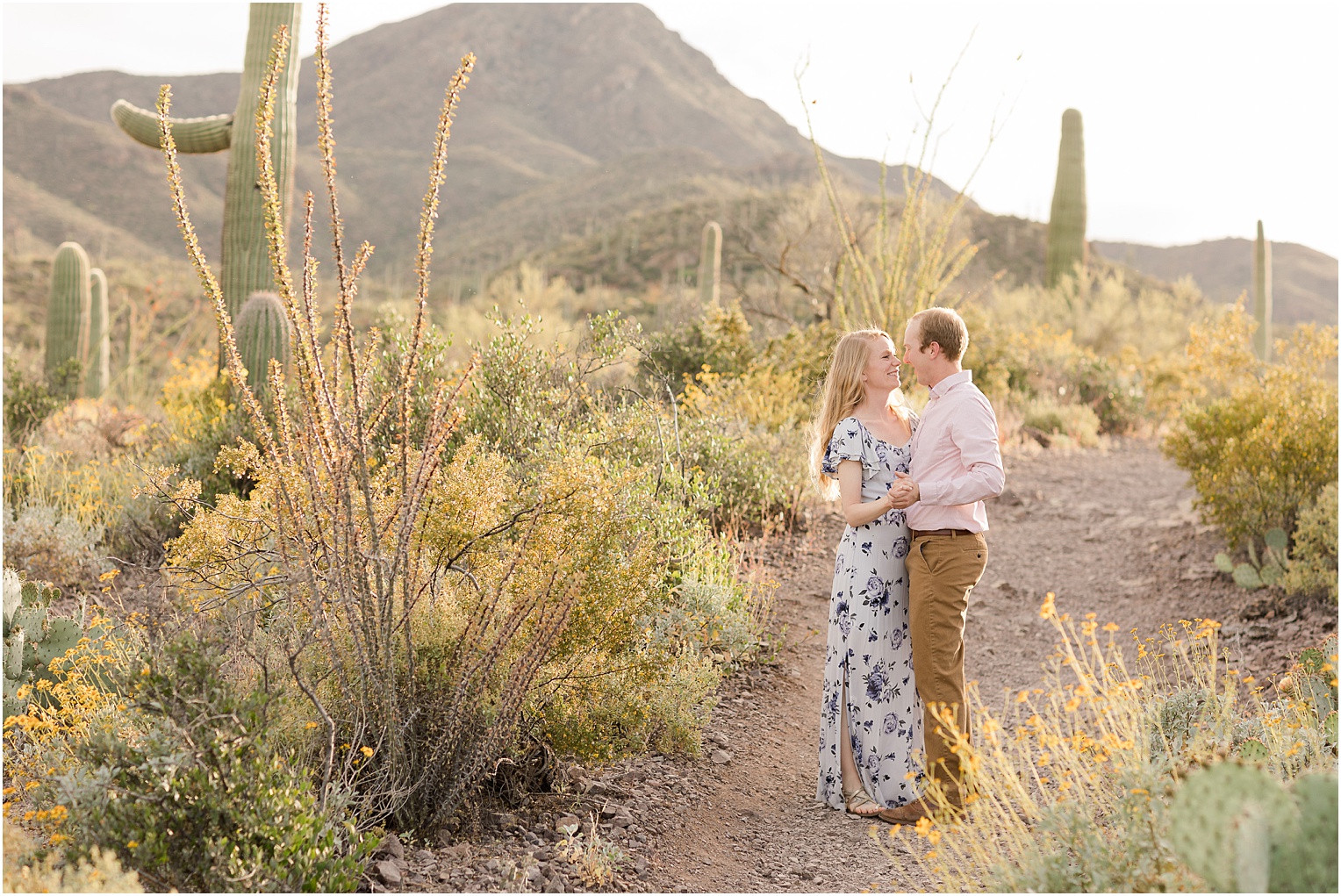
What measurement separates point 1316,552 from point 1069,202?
14.8 meters

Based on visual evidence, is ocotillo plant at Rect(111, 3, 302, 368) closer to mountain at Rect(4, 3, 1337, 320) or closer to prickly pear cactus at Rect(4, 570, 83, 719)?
prickly pear cactus at Rect(4, 570, 83, 719)

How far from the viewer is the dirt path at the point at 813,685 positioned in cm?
296

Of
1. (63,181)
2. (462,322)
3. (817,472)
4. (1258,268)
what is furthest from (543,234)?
(817,472)

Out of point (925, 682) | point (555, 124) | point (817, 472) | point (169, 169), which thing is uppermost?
point (555, 124)

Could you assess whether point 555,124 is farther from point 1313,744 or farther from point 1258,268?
point 1313,744

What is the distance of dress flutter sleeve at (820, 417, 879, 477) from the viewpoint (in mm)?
3453

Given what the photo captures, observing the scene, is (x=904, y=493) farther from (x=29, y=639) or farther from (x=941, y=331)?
(x=29, y=639)

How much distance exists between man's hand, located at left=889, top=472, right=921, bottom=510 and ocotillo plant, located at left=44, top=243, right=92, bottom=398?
10.8 metres

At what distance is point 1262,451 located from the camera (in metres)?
5.73

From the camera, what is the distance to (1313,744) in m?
2.77

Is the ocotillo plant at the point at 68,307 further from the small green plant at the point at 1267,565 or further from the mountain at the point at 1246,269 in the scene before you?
the mountain at the point at 1246,269

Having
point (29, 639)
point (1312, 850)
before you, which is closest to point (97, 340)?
point (29, 639)

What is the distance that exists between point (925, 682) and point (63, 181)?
4400cm

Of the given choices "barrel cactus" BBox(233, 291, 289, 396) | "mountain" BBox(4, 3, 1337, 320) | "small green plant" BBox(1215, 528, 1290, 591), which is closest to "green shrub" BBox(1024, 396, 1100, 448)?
"mountain" BBox(4, 3, 1337, 320)
